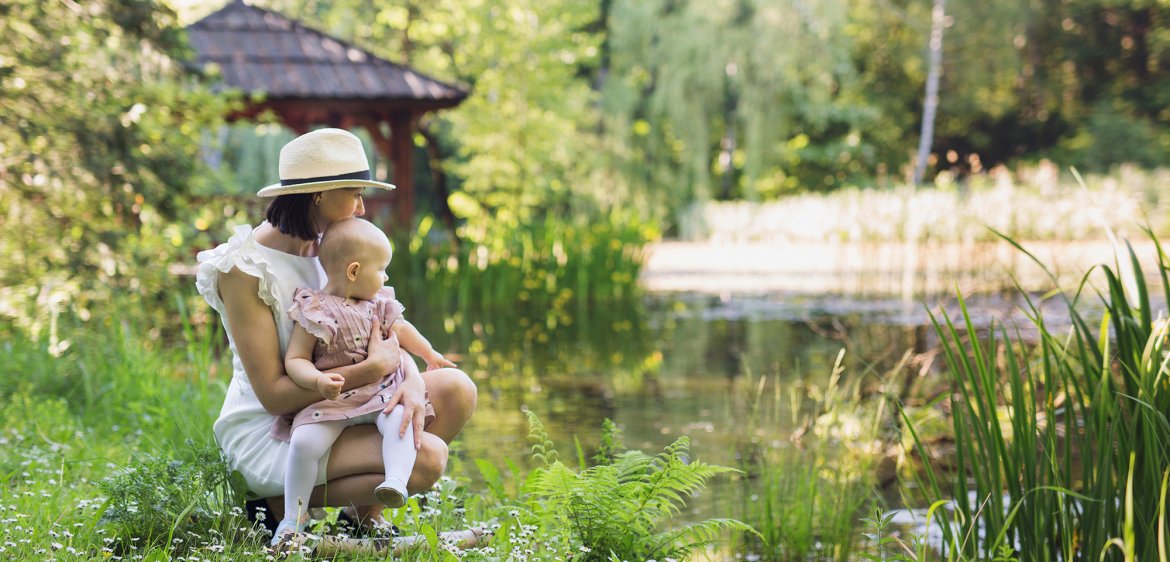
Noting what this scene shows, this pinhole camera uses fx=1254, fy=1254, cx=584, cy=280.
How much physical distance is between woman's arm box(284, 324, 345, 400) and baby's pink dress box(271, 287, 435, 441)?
0.09 ft

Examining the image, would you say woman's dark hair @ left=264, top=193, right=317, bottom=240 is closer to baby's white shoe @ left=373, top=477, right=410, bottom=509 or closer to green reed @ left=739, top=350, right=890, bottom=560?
baby's white shoe @ left=373, top=477, right=410, bottom=509

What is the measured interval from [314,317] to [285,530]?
0.51 m

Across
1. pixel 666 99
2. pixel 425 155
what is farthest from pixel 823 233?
pixel 425 155

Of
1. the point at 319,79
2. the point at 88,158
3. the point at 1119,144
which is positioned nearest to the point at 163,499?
the point at 88,158

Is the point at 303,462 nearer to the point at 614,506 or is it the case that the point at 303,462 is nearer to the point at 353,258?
the point at 353,258

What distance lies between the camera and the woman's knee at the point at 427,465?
10.0 feet

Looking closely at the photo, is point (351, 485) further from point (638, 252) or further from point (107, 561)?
point (638, 252)

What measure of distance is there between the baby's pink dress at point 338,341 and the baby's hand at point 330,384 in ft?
0.28

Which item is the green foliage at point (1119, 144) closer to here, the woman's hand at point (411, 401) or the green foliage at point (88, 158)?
the green foliage at point (88, 158)

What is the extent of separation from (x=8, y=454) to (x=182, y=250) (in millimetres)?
3442

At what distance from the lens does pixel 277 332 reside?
305cm

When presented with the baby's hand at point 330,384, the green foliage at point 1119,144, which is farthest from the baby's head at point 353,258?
the green foliage at point 1119,144

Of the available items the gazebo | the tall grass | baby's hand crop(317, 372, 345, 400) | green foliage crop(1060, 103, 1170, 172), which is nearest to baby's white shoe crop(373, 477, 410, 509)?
baby's hand crop(317, 372, 345, 400)

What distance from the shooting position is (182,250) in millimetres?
7336
